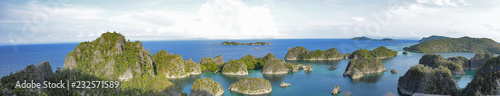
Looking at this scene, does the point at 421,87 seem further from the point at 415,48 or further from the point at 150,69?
the point at 415,48

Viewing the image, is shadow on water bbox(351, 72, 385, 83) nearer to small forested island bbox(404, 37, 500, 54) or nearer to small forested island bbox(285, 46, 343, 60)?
small forested island bbox(285, 46, 343, 60)

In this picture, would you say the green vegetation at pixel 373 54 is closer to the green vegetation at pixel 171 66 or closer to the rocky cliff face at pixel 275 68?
the rocky cliff face at pixel 275 68

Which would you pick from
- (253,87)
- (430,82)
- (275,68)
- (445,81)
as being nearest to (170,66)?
(253,87)

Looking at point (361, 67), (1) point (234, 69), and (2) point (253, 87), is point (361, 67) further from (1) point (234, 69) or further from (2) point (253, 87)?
(2) point (253, 87)

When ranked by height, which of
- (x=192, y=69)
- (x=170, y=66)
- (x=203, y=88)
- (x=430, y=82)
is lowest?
(x=192, y=69)

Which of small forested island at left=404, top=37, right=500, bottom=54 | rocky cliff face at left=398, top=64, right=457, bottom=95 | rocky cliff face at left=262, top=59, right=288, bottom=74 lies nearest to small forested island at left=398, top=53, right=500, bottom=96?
rocky cliff face at left=398, top=64, right=457, bottom=95

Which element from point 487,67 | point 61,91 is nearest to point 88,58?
point 61,91
